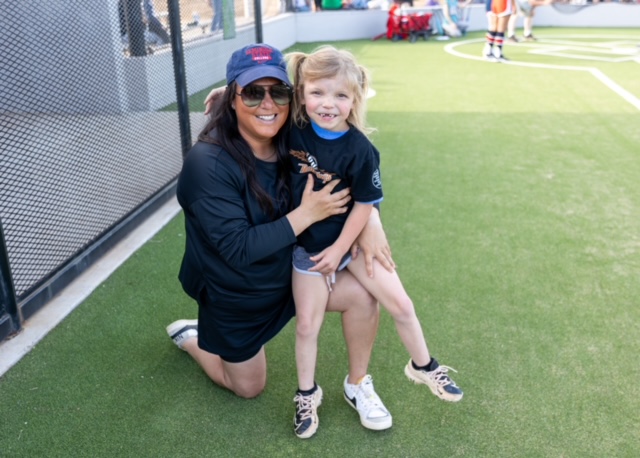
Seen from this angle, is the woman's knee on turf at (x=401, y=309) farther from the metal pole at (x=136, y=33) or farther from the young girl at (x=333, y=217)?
the metal pole at (x=136, y=33)

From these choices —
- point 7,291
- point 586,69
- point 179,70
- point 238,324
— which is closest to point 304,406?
point 238,324

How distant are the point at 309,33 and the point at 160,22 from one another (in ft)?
33.2

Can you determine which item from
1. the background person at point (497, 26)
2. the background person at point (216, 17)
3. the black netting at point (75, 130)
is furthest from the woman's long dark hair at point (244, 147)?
the background person at point (497, 26)

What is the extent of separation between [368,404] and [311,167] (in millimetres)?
927

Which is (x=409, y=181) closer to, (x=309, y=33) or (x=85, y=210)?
(x=85, y=210)

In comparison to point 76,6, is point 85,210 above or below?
below

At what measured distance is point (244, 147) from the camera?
221 centimetres

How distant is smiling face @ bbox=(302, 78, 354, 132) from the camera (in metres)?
2.18

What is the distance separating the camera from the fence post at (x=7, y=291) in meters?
2.81

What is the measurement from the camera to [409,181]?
506cm

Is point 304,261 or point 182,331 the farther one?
point 182,331

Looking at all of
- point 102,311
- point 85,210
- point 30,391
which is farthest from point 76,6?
point 30,391

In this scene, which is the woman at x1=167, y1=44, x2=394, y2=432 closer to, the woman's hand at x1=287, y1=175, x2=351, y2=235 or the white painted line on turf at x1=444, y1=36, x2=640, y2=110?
the woman's hand at x1=287, y1=175, x2=351, y2=235

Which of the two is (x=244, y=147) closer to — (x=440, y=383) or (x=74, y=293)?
(x=440, y=383)
